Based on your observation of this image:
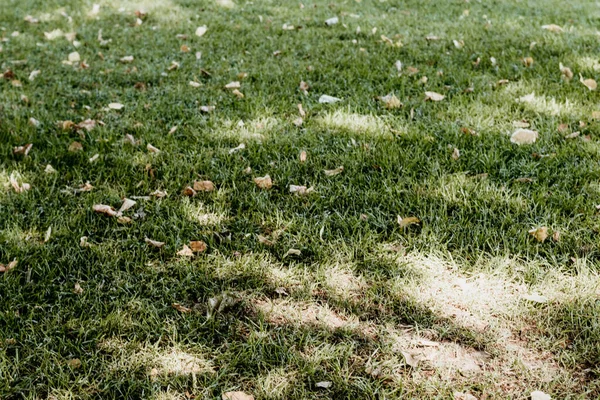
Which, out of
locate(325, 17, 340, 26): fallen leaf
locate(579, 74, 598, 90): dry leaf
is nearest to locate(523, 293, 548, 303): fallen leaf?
locate(579, 74, 598, 90): dry leaf

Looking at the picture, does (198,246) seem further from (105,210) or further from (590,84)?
(590,84)

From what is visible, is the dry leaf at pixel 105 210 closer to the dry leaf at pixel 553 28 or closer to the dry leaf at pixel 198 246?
the dry leaf at pixel 198 246

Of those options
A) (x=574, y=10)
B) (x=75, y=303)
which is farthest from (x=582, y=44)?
(x=75, y=303)

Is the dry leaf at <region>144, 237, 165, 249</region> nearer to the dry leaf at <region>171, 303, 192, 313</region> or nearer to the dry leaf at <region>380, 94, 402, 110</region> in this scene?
the dry leaf at <region>171, 303, 192, 313</region>

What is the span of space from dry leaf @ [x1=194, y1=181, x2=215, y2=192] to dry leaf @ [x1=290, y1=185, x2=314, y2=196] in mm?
399

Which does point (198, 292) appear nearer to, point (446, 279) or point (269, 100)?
point (446, 279)

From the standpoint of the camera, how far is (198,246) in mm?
2223

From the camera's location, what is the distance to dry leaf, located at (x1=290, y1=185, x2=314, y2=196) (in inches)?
100

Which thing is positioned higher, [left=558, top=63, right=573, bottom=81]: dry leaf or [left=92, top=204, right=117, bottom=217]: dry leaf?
[left=558, top=63, right=573, bottom=81]: dry leaf

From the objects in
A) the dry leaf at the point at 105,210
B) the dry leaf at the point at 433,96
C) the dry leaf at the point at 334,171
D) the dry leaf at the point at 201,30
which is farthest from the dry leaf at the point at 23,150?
the dry leaf at the point at 201,30

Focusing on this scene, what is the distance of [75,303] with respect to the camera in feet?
6.36

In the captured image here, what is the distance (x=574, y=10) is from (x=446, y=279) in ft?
17.4

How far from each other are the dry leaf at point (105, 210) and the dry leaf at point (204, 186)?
1.34ft

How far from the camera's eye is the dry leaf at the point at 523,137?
9.62 feet
